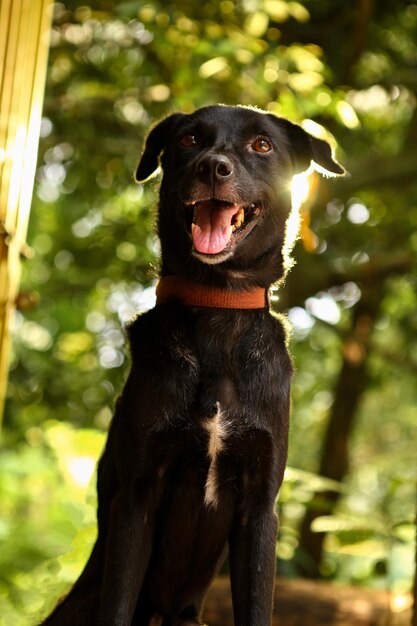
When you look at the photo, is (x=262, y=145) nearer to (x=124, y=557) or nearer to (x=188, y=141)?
(x=188, y=141)

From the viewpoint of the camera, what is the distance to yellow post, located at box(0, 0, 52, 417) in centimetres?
355

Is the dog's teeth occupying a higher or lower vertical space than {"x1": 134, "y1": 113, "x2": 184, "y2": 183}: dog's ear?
lower

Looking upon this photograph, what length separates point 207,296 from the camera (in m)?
2.54

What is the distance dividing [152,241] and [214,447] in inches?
105

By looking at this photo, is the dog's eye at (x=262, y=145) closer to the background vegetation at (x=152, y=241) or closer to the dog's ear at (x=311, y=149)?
the dog's ear at (x=311, y=149)

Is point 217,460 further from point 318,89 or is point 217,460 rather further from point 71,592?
point 318,89

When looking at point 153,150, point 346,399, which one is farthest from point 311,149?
point 346,399

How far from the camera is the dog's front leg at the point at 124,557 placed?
2.33 metres

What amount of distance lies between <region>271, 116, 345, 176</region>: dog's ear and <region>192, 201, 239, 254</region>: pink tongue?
40 cm

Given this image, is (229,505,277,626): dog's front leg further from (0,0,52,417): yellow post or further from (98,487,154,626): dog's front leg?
(0,0,52,417): yellow post

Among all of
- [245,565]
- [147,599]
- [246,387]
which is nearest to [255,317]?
[246,387]

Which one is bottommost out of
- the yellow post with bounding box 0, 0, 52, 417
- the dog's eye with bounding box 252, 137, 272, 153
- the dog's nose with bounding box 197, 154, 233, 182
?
the dog's nose with bounding box 197, 154, 233, 182

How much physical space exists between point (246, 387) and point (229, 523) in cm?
36

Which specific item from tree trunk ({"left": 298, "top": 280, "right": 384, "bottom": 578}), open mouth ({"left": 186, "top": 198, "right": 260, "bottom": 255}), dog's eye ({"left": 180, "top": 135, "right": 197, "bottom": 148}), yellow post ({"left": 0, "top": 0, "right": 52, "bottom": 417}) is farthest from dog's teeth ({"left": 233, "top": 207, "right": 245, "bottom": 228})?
tree trunk ({"left": 298, "top": 280, "right": 384, "bottom": 578})
